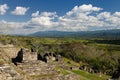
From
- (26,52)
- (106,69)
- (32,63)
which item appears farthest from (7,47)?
(106,69)

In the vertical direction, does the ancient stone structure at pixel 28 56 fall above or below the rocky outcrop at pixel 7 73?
below

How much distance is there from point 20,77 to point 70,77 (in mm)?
22087

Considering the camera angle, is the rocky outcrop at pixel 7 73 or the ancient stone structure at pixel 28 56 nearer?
the rocky outcrop at pixel 7 73

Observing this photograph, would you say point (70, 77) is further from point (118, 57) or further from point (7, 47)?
point (118, 57)

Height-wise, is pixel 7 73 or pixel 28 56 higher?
pixel 7 73

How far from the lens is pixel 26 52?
38.7 metres

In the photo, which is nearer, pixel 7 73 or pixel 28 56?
pixel 7 73

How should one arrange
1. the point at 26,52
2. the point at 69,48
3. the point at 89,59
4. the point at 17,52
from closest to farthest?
the point at 26,52
the point at 17,52
the point at 89,59
the point at 69,48

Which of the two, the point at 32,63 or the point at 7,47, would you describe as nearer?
the point at 32,63

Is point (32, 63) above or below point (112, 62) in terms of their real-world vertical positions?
above

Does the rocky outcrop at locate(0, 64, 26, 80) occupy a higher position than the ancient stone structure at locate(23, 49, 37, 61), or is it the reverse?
the rocky outcrop at locate(0, 64, 26, 80)

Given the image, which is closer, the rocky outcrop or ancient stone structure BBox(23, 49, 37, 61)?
the rocky outcrop

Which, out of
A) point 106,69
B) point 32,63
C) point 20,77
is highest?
point 20,77

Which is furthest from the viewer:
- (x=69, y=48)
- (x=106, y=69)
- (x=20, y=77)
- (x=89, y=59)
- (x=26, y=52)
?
(x=69, y=48)
